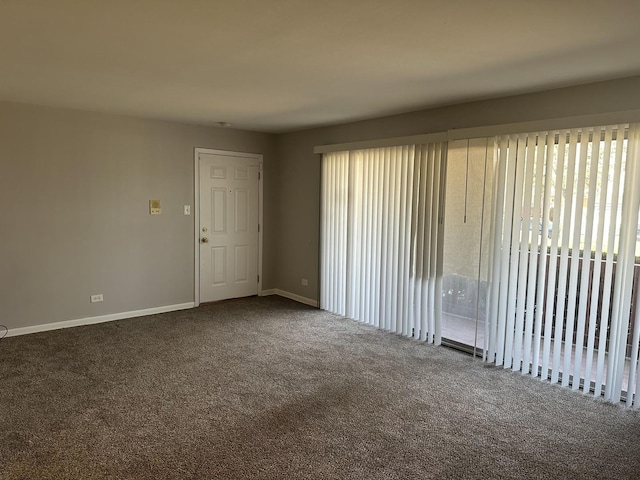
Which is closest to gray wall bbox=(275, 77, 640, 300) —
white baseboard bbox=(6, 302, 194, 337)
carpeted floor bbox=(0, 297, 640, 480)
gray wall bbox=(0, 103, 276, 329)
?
gray wall bbox=(0, 103, 276, 329)

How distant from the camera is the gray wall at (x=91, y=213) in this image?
14.7ft

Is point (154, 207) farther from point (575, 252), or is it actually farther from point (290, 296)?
point (575, 252)

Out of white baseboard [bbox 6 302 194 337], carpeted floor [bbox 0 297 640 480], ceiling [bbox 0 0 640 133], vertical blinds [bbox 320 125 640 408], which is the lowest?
carpeted floor [bbox 0 297 640 480]

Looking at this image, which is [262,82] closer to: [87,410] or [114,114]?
→ [114,114]

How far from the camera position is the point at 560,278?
11.3 ft

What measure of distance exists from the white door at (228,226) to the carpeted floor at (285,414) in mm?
1622

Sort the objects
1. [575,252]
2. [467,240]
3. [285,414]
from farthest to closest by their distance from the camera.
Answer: [467,240] < [575,252] < [285,414]

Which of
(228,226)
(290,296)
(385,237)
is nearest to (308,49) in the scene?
(385,237)

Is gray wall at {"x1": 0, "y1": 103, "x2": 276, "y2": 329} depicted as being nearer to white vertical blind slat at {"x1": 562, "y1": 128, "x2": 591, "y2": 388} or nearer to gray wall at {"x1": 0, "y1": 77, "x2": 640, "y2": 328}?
gray wall at {"x1": 0, "y1": 77, "x2": 640, "y2": 328}

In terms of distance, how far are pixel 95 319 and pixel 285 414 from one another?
3151 mm

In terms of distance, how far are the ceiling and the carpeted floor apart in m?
2.41

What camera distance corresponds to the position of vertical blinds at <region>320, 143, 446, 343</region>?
4.42m

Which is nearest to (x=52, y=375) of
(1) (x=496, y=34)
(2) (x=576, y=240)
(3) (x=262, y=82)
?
(3) (x=262, y=82)

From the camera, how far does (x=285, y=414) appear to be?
3.00 m
